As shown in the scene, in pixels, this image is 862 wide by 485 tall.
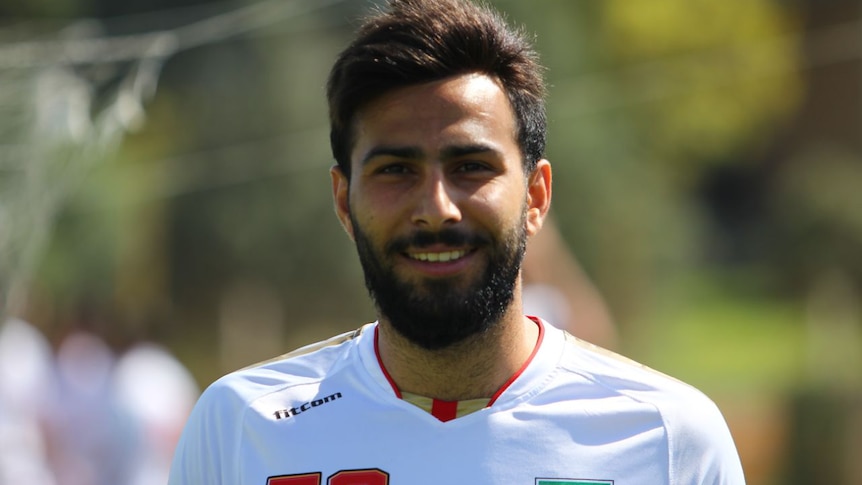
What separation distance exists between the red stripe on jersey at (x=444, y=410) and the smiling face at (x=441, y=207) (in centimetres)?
14

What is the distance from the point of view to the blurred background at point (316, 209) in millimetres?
9359

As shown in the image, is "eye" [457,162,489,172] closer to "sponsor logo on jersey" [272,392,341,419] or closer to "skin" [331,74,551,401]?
"skin" [331,74,551,401]

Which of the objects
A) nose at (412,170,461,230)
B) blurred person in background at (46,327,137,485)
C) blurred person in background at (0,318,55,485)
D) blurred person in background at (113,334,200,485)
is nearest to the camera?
nose at (412,170,461,230)

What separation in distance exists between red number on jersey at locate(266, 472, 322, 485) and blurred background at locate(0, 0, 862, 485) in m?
1.67

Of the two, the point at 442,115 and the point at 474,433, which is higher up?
the point at 442,115

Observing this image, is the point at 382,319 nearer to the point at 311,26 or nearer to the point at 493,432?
the point at 493,432

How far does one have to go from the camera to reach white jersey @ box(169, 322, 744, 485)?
322 cm

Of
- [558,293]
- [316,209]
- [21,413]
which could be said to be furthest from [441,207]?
[316,209]

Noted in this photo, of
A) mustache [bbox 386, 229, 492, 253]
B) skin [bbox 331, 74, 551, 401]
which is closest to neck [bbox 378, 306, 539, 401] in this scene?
skin [bbox 331, 74, 551, 401]

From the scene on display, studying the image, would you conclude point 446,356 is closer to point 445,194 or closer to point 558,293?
point 445,194

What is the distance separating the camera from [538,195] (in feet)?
11.5

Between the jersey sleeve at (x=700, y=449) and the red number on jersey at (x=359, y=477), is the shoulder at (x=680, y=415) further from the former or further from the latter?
the red number on jersey at (x=359, y=477)

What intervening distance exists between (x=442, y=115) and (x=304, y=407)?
77 centimetres

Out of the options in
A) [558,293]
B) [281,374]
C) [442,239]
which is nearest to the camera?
[442,239]
